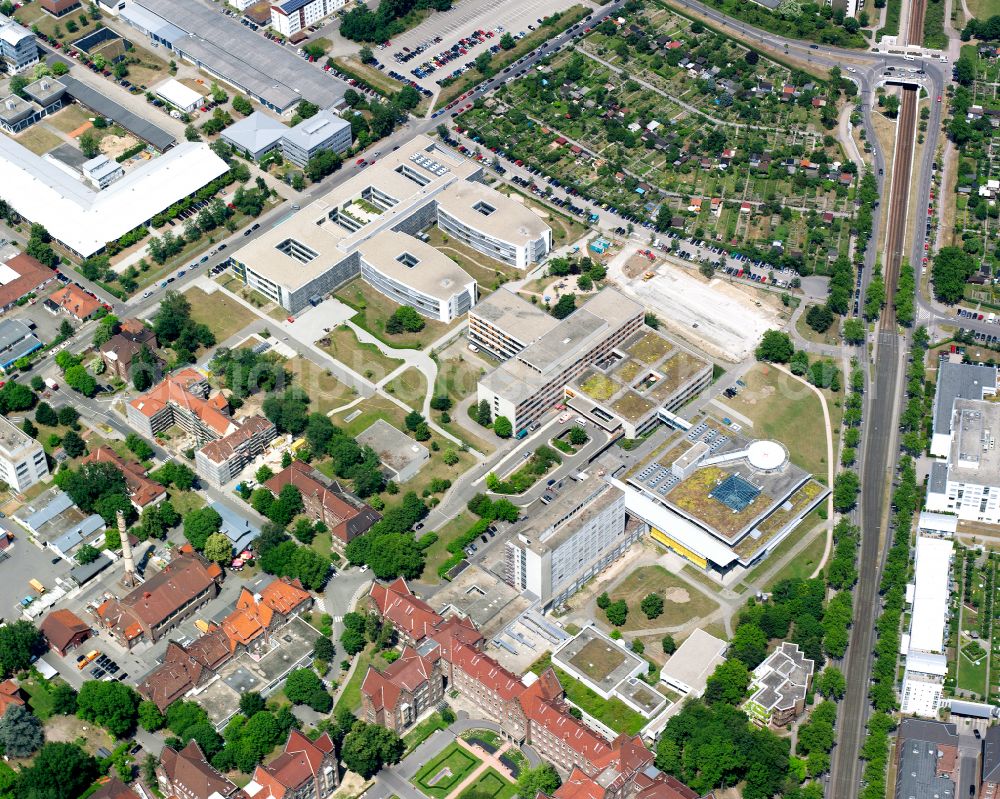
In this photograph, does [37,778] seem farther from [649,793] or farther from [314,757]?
[649,793]

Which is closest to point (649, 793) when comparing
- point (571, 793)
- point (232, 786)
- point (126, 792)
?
point (571, 793)

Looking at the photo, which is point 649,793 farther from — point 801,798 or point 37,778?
point 37,778

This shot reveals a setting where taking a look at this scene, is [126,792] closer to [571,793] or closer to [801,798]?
[571,793]

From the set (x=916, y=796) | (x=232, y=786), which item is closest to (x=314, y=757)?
(x=232, y=786)

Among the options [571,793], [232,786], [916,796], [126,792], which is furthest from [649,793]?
[126,792]

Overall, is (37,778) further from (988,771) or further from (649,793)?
(988,771)

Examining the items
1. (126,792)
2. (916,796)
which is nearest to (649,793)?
(916,796)
